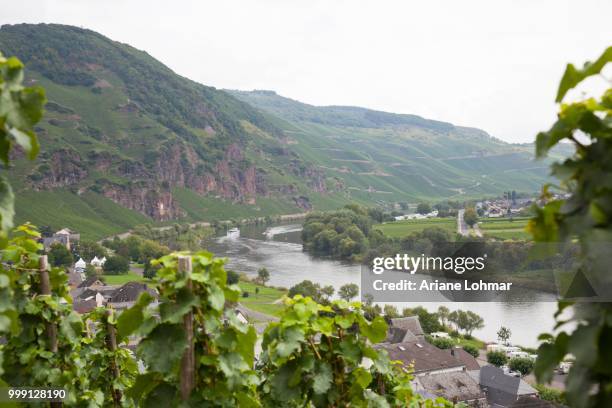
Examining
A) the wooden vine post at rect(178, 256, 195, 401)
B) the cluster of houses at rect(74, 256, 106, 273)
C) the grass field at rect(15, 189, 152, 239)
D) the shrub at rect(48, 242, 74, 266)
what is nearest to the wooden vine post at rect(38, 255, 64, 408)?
the wooden vine post at rect(178, 256, 195, 401)

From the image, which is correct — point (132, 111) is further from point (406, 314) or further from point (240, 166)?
point (406, 314)

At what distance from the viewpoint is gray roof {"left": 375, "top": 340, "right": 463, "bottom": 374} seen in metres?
→ 27.7

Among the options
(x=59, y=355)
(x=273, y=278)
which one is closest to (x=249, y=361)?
(x=59, y=355)

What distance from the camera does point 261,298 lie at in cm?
4597

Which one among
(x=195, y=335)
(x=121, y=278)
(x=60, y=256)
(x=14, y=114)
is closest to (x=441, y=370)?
(x=195, y=335)

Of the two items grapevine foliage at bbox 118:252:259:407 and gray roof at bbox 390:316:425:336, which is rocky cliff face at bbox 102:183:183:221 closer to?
gray roof at bbox 390:316:425:336

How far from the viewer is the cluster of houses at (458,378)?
977 inches

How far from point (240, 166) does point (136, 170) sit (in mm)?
38750

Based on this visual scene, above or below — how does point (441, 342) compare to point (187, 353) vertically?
below

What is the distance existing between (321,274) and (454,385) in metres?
27.6

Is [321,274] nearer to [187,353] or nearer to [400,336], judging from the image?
[400,336]

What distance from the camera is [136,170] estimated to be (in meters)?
132

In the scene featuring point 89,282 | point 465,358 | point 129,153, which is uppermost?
point 129,153

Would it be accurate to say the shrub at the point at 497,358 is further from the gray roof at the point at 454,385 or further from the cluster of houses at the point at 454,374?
the gray roof at the point at 454,385
